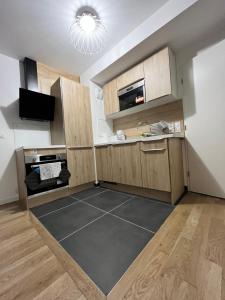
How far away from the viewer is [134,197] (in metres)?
2.05

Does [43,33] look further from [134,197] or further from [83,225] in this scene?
[134,197]

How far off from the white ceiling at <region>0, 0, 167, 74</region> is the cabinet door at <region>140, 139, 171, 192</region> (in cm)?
161

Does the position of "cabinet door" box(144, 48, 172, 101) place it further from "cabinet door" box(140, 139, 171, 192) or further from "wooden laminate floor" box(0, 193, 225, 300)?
"wooden laminate floor" box(0, 193, 225, 300)

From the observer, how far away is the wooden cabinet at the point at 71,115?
2336 mm

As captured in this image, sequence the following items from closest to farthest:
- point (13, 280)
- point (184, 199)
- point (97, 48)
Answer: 1. point (13, 280)
2. point (184, 199)
3. point (97, 48)

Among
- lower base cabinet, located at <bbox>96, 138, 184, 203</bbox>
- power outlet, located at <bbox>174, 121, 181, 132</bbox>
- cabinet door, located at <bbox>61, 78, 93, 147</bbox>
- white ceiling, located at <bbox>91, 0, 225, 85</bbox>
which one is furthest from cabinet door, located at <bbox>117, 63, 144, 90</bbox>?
lower base cabinet, located at <bbox>96, 138, 184, 203</bbox>

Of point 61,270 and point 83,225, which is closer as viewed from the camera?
point 61,270

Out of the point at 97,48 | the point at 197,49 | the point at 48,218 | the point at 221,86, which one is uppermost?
the point at 97,48

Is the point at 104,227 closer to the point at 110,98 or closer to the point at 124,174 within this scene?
the point at 124,174

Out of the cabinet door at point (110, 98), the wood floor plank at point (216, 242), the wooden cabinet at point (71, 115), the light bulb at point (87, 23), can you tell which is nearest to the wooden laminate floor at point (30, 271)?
the wood floor plank at point (216, 242)

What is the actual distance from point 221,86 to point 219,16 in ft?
2.45

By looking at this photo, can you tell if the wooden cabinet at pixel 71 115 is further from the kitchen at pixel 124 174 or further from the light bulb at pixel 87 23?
the light bulb at pixel 87 23

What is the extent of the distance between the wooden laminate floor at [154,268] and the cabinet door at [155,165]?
0.52m

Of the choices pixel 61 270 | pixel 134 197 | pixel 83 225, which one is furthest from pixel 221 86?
pixel 61 270
